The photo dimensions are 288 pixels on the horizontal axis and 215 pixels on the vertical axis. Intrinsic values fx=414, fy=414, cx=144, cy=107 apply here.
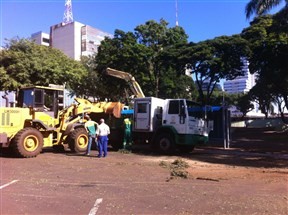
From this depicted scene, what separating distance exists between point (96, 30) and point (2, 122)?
110 m

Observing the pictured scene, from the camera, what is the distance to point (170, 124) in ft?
64.4

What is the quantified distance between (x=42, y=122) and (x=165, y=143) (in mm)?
5815

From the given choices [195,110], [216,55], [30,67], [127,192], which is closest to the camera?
[127,192]

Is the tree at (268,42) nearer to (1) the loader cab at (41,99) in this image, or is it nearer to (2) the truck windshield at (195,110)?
(2) the truck windshield at (195,110)

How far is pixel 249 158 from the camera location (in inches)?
709

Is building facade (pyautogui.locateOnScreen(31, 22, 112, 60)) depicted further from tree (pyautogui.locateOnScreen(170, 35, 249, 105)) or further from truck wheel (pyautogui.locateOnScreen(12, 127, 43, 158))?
truck wheel (pyautogui.locateOnScreen(12, 127, 43, 158))

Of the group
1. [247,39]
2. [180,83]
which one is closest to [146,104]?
[247,39]

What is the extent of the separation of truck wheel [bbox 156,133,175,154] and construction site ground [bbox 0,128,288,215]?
318 cm

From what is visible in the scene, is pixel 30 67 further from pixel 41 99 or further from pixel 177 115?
pixel 177 115

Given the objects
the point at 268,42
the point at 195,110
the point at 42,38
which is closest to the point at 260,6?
the point at 268,42

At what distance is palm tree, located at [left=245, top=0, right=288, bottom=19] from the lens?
989 inches

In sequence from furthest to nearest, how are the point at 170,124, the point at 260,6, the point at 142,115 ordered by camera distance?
1. the point at 260,6
2. the point at 142,115
3. the point at 170,124

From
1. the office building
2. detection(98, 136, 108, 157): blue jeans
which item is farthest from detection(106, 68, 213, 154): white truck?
the office building

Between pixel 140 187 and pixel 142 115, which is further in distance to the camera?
pixel 142 115
